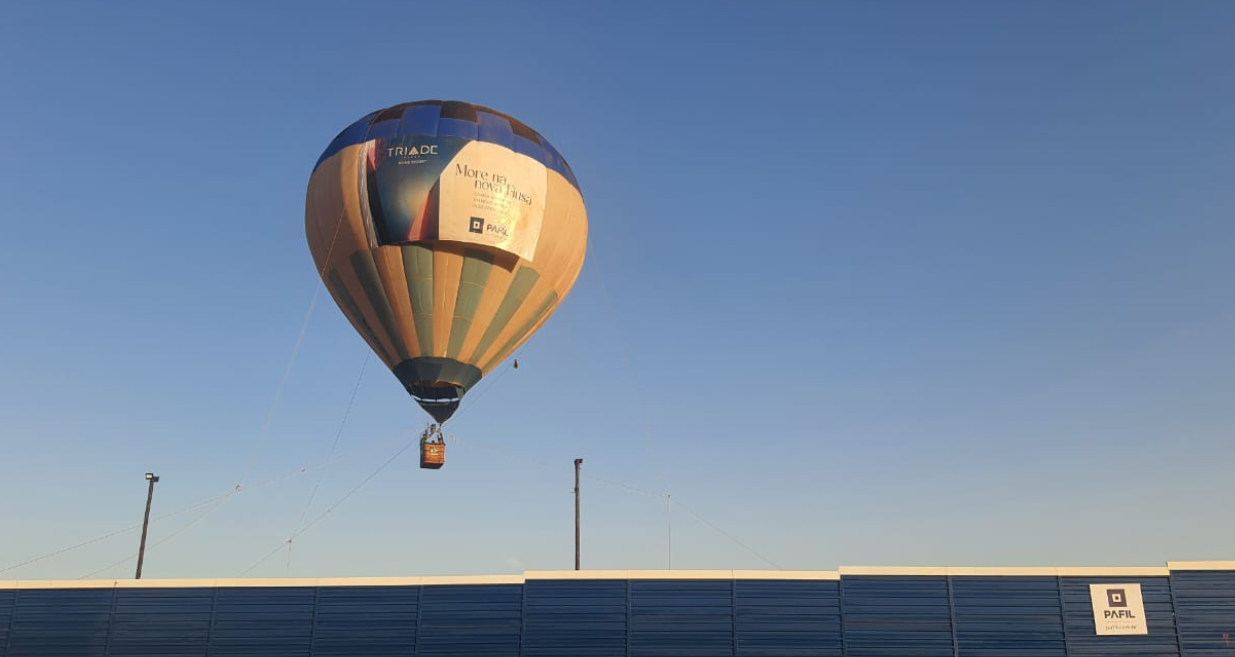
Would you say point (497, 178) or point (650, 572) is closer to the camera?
point (650, 572)

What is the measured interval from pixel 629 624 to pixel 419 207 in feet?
52.6

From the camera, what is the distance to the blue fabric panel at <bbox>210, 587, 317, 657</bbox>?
30656mm

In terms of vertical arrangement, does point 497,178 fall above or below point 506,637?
above

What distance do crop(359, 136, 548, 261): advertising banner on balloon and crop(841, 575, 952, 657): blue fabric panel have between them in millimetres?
17153

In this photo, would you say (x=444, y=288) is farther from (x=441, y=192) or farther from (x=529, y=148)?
(x=529, y=148)

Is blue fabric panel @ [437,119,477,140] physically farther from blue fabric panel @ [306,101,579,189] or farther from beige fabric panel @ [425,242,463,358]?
beige fabric panel @ [425,242,463,358]

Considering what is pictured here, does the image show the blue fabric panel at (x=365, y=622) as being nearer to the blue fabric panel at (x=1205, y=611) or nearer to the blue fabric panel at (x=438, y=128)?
the blue fabric panel at (x=438, y=128)

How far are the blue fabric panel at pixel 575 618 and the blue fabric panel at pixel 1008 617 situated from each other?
11377 mm

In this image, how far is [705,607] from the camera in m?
31.0

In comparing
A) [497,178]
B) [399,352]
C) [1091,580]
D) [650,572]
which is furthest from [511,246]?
[1091,580]

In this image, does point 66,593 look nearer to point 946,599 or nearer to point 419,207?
point 419,207

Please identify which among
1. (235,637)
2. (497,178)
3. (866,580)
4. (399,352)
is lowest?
(235,637)

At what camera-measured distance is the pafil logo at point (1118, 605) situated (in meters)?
31.4

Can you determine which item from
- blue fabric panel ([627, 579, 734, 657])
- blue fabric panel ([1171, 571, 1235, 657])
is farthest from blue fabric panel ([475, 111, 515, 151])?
blue fabric panel ([1171, 571, 1235, 657])
